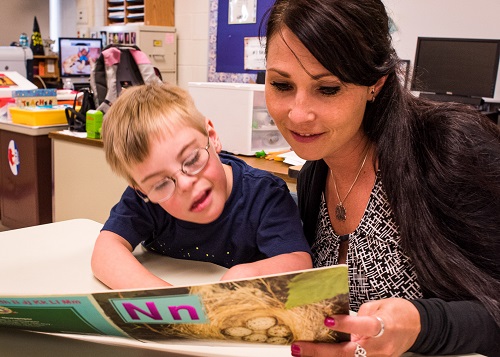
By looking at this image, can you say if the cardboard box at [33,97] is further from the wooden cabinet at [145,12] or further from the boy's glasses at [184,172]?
the boy's glasses at [184,172]

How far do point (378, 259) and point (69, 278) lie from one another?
56cm

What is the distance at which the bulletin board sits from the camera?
5.02 meters

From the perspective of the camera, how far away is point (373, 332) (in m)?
0.62

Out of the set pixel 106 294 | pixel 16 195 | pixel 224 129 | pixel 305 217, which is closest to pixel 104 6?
pixel 16 195

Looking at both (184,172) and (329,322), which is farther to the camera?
(184,172)

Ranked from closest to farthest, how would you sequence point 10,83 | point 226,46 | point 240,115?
point 240,115
point 10,83
point 226,46

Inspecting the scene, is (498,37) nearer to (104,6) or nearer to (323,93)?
(323,93)

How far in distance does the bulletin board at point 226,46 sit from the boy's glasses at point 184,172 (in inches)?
160

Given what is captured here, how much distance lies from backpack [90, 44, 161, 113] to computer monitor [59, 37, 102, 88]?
68.8 inches

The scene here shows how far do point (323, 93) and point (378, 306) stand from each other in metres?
0.35

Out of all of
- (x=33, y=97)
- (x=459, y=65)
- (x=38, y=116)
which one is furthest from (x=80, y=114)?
(x=459, y=65)

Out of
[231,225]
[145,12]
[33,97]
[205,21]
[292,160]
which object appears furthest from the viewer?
[145,12]

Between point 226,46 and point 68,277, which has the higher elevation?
point 226,46

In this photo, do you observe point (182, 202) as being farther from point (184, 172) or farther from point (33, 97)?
point (33, 97)
